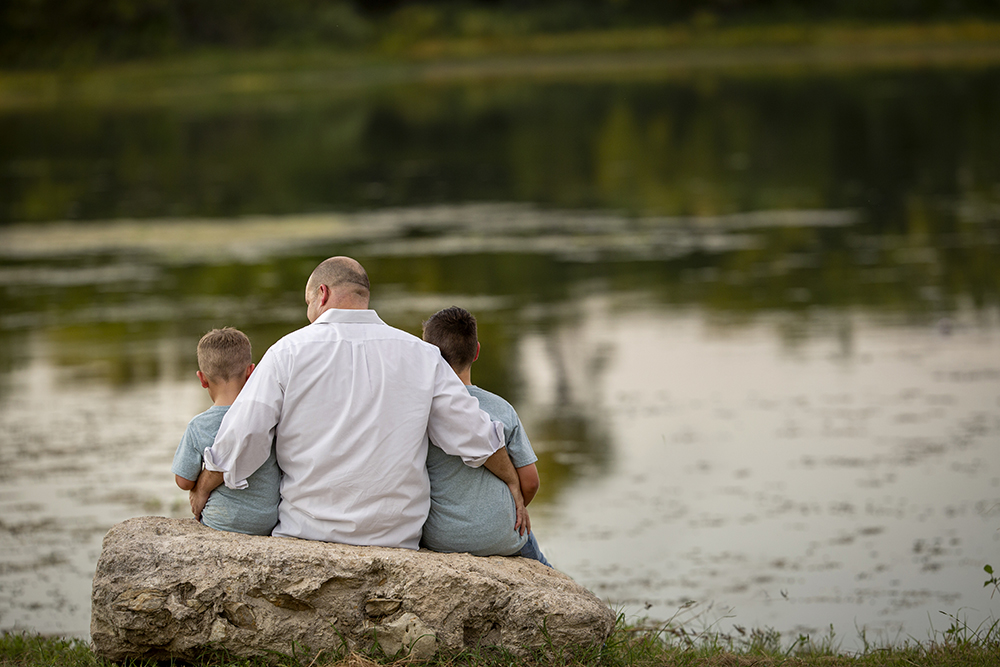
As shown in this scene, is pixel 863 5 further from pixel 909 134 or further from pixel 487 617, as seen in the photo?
pixel 487 617

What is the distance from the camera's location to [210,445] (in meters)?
4.50

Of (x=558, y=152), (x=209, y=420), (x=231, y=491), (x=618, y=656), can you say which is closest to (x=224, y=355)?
(x=209, y=420)

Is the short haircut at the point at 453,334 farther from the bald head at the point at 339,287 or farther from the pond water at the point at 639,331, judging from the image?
the pond water at the point at 639,331

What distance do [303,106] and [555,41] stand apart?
21732 mm

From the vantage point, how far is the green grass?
173 inches

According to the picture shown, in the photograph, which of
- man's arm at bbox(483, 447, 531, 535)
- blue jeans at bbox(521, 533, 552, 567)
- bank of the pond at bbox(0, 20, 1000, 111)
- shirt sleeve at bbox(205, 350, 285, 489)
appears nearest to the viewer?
shirt sleeve at bbox(205, 350, 285, 489)

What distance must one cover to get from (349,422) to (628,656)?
48.9 inches

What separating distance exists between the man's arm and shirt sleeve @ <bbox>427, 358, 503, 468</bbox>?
0.29 ft

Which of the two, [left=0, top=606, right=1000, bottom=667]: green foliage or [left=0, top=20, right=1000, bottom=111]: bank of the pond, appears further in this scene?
[left=0, top=20, right=1000, bottom=111]: bank of the pond

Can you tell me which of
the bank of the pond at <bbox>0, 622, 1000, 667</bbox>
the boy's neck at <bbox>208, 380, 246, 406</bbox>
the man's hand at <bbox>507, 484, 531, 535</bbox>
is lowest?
the bank of the pond at <bbox>0, 622, 1000, 667</bbox>

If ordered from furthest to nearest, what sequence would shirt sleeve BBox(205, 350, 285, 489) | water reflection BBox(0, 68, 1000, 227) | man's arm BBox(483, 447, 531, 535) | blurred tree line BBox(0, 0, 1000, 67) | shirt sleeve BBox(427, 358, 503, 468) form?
blurred tree line BBox(0, 0, 1000, 67) → water reflection BBox(0, 68, 1000, 227) → man's arm BBox(483, 447, 531, 535) → shirt sleeve BBox(427, 358, 503, 468) → shirt sleeve BBox(205, 350, 285, 489)

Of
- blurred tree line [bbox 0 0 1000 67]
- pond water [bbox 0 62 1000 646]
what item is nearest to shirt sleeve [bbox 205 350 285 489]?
pond water [bbox 0 62 1000 646]

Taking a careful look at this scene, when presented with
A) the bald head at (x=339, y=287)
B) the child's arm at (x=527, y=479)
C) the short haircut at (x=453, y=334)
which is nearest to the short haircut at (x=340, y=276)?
the bald head at (x=339, y=287)

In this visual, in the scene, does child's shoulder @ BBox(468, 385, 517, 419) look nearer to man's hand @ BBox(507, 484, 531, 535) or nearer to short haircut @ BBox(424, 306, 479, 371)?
short haircut @ BBox(424, 306, 479, 371)
